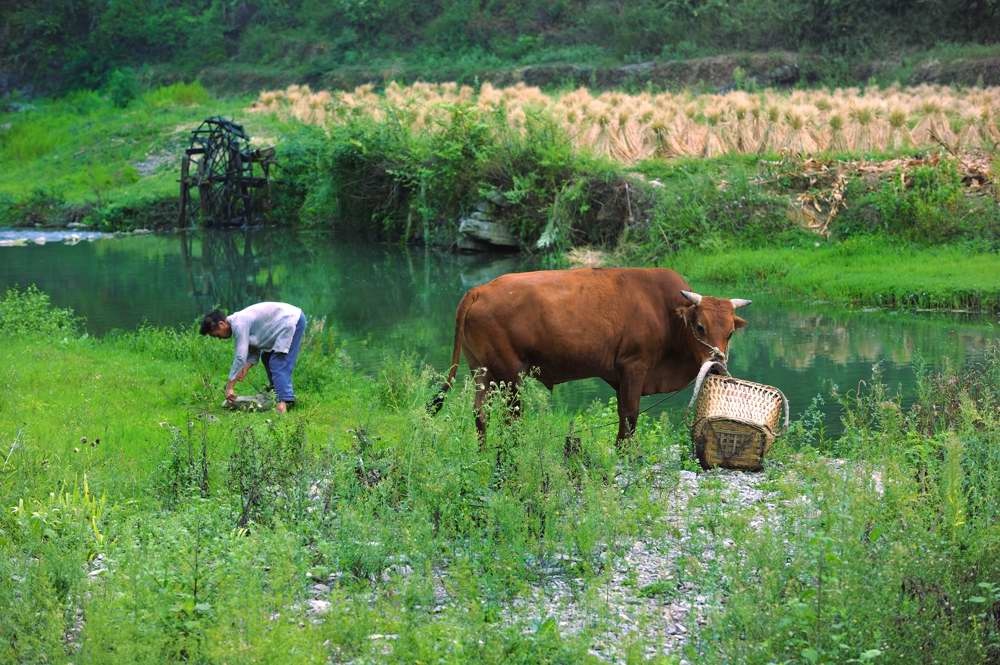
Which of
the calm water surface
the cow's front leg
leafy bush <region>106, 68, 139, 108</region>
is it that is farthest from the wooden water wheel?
the cow's front leg

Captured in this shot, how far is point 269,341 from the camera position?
13445 millimetres

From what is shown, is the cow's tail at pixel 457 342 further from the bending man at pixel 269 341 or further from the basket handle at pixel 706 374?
the bending man at pixel 269 341

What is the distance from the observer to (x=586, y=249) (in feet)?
90.7

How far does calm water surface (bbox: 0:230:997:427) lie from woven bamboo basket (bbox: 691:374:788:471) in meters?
3.00

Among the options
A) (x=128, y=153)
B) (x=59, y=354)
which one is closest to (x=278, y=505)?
(x=59, y=354)

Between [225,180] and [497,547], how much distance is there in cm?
3136

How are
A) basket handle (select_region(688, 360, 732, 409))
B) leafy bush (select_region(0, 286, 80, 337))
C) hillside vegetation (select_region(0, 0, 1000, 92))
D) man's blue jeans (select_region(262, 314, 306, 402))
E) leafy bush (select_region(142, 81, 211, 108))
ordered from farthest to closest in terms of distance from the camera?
leafy bush (select_region(142, 81, 211, 108)), hillside vegetation (select_region(0, 0, 1000, 92)), leafy bush (select_region(0, 286, 80, 337)), man's blue jeans (select_region(262, 314, 306, 402)), basket handle (select_region(688, 360, 732, 409))

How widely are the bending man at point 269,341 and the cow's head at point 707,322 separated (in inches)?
163

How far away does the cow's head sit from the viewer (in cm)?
1105

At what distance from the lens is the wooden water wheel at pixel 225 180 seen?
38.0 metres

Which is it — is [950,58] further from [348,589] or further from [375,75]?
[348,589]

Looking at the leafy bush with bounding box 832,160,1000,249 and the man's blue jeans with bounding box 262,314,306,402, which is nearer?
the man's blue jeans with bounding box 262,314,306,402

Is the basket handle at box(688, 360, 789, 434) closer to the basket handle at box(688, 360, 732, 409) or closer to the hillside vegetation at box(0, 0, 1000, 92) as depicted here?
the basket handle at box(688, 360, 732, 409)

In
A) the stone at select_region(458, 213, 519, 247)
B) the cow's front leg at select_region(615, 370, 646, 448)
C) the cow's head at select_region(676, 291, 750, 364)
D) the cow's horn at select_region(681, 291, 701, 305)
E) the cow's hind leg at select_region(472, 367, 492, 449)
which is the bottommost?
the stone at select_region(458, 213, 519, 247)
